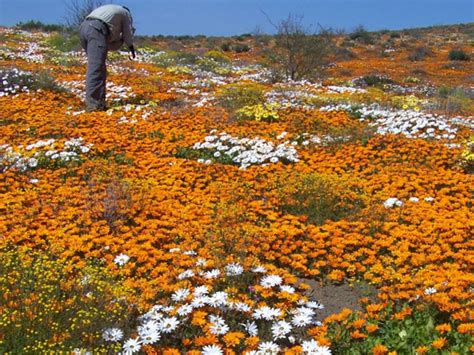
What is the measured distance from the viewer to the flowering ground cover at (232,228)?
13.0 feet

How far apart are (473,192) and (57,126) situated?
7650 millimetres

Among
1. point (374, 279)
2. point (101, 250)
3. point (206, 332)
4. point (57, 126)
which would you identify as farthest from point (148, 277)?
point (57, 126)

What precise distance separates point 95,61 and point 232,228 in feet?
24.9

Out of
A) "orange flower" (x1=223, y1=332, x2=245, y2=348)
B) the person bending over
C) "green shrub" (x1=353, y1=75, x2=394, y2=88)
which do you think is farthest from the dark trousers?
"green shrub" (x1=353, y1=75, x2=394, y2=88)

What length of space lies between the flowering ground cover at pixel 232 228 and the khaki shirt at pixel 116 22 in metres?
1.73

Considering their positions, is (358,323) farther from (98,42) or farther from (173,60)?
(173,60)

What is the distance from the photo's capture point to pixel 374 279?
4797 mm

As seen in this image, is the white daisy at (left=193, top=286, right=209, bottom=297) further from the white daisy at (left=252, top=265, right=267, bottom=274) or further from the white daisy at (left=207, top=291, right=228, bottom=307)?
the white daisy at (left=252, top=265, right=267, bottom=274)

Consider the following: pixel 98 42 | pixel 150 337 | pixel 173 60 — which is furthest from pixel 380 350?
pixel 173 60

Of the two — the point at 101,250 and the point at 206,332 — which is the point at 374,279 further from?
the point at 101,250

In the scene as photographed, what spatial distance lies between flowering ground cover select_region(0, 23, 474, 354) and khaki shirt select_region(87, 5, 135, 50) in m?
1.73

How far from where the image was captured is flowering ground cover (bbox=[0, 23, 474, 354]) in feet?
13.0

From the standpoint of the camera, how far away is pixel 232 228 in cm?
573

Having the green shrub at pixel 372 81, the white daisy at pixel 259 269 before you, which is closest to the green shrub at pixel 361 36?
the green shrub at pixel 372 81
